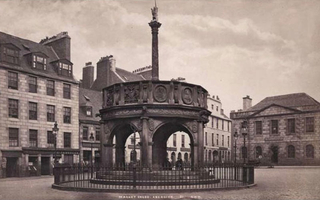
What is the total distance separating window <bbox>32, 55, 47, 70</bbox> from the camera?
3481cm

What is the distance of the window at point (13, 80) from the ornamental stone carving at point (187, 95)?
63.1ft

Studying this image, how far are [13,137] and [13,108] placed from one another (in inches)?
98.9

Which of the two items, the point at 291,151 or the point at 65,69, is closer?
the point at 65,69

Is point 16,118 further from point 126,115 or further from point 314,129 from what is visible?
point 314,129

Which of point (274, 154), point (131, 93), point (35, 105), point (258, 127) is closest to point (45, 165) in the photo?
point (35, 105)

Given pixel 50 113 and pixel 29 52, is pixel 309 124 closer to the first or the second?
pixel 50 113

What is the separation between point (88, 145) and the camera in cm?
3997

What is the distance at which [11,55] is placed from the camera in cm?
3259

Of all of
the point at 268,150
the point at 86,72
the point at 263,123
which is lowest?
the point at 268,150

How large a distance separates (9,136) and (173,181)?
19.9 m

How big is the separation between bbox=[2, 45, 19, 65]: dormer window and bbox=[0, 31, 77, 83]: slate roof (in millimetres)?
448

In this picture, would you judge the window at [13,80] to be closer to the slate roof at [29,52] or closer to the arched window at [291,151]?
the slate roof at [29,52]

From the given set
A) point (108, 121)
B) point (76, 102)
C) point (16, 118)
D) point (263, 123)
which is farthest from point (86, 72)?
point (108, 121)

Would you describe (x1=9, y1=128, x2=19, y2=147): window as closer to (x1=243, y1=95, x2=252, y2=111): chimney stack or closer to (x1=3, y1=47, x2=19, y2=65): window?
(x1=3, y1=47, x2=19, y2=65): window
